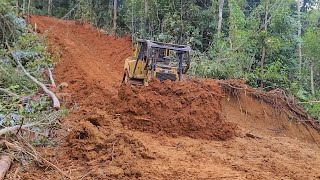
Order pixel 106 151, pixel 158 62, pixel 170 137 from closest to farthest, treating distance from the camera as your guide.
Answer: pixel 106 151 → pixel 170 137 → pixel 158 62

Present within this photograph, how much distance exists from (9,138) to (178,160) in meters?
2.76

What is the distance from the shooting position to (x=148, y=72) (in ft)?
36.7

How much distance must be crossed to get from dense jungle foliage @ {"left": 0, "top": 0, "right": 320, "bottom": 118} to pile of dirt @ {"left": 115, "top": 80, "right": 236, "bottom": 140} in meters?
3.96

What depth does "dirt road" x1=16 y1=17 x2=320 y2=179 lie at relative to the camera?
6.15 metres

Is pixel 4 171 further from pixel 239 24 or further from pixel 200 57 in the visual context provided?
pixel 239 24

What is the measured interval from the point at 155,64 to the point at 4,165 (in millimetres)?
6320

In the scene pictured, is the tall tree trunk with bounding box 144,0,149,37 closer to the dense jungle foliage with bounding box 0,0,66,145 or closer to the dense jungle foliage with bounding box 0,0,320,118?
the dense jungle foliage with bounding box 0,0,320,118

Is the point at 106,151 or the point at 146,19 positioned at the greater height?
the point at 146,19

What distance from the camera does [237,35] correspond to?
1731 centimetres

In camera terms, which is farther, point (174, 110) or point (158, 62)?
point (158, 62)

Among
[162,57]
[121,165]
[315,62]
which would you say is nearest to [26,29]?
[162,57]

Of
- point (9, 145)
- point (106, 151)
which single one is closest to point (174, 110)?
point (106, 151)

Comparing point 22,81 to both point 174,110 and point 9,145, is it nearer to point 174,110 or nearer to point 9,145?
point 174,110

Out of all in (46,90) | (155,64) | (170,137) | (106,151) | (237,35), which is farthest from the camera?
(237,35)
